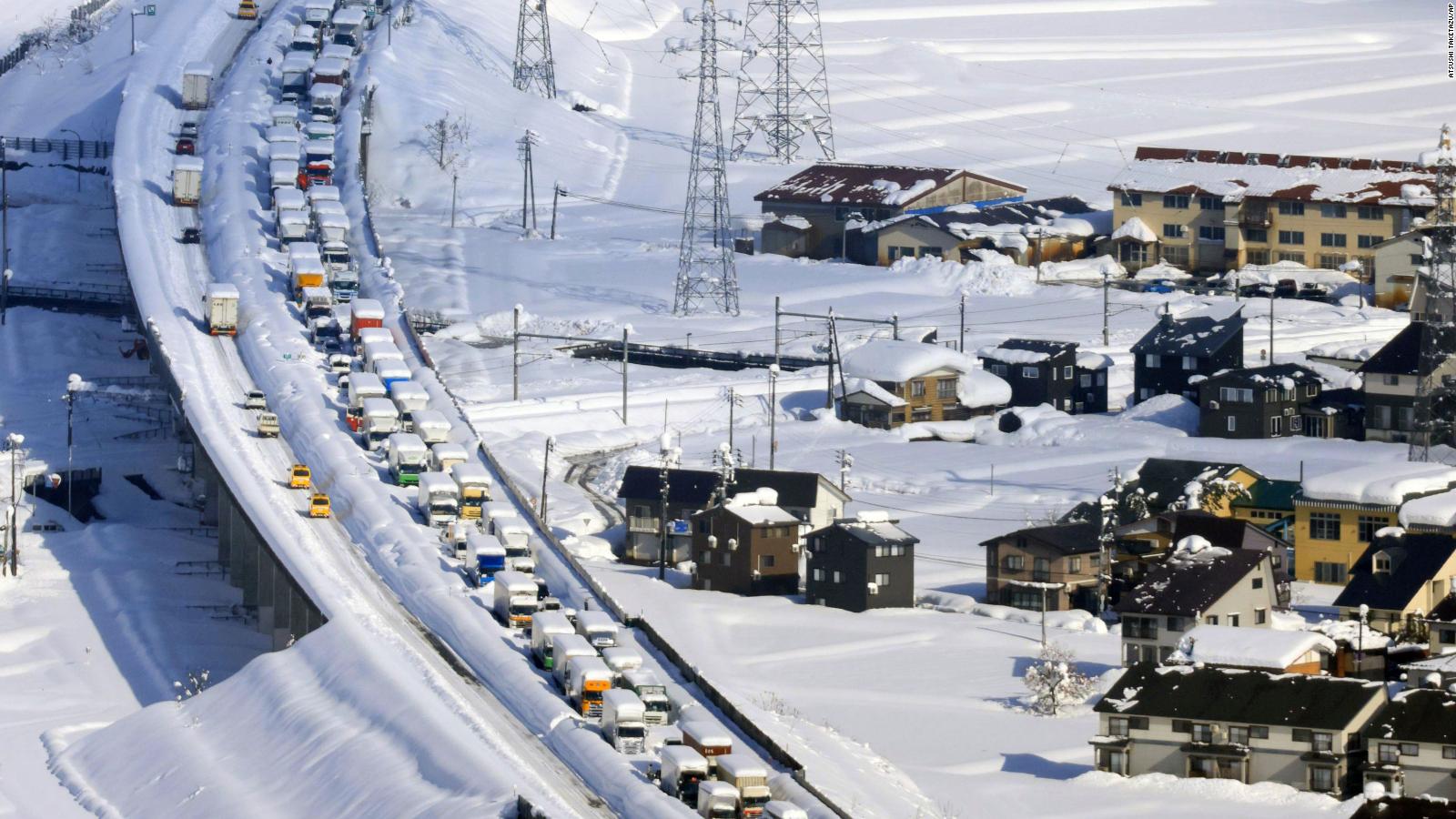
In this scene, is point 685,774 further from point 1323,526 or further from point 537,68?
point 537,68

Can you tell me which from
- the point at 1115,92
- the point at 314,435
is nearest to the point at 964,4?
the point at 1115,92

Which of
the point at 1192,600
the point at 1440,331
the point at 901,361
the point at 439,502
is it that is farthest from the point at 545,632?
the point at 901,361

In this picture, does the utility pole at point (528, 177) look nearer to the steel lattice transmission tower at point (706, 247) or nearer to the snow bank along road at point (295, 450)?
the steel lattice transmission tower at point (706, 247)

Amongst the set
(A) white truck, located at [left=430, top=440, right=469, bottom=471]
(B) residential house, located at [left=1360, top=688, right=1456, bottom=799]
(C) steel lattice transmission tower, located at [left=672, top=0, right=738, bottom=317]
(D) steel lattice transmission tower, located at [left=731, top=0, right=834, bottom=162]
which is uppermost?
(D) steel lattice transmission tower, located at [left=731, top=0, right=834, bottom=162]

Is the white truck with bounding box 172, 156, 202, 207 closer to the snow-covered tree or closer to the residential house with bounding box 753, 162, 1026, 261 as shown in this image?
the residential house with bounding box 753, 162, 1026, 261

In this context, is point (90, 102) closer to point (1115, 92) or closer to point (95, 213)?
point (95, 213)

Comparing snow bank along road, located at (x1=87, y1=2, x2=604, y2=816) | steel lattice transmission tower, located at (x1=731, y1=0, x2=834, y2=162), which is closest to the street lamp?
snow bank along road, located at (x1=87, y1=2, x2=604, y2=816)
